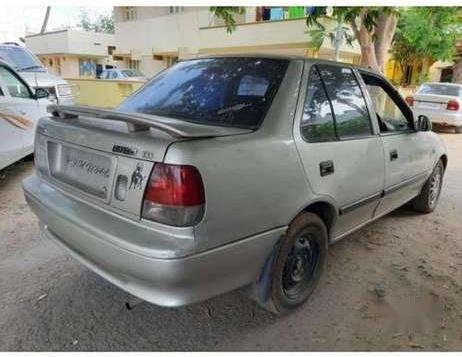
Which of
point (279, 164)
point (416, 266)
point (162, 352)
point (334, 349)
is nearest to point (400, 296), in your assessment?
point (416, 266)

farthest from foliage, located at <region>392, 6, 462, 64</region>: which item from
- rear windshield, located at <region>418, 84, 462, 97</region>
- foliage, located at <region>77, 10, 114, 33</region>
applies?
foliage, located at <region>77, 10, 114, 33</region>

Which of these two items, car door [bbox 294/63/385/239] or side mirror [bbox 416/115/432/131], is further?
side mirror [bbox 416/115/432/131]

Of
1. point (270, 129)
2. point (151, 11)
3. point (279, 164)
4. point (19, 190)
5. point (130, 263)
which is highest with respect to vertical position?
point (151, 11)

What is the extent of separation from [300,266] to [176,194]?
1240 mm

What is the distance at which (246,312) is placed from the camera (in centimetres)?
282

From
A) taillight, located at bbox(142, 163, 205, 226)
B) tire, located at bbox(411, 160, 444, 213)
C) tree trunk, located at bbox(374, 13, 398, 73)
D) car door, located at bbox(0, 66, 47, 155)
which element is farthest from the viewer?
tree trunk, located at bbox(374, 13, 398, 73)

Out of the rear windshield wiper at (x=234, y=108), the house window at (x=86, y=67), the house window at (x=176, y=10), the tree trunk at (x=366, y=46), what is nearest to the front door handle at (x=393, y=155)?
the rear windshield wiper at (x=234, y=108)

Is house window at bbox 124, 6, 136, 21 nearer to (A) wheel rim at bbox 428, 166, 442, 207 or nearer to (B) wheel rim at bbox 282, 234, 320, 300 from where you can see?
(A) wheel rim at bbox 428, 166, 442, 207

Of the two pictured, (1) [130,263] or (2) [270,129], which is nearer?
(1) [130,263]

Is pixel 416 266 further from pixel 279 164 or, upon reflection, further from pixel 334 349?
pixel 279 164

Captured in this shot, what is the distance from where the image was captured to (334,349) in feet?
8.17

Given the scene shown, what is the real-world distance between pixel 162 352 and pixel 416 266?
2.29 m

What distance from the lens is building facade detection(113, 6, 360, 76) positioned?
1714cm

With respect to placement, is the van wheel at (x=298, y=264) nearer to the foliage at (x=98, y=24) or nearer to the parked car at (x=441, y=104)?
the parked car at (x=441, y=104)
